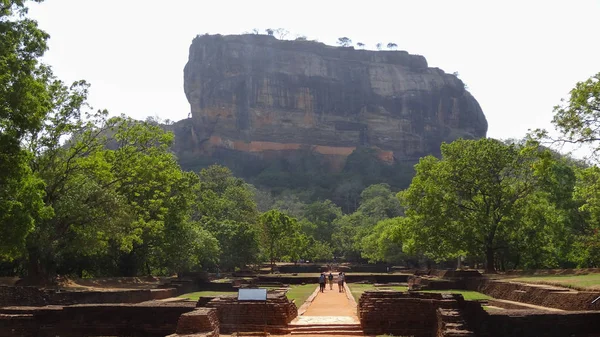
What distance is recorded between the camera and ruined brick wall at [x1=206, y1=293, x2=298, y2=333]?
14891 millimetres

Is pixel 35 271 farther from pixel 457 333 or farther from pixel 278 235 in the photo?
pixel 278 235

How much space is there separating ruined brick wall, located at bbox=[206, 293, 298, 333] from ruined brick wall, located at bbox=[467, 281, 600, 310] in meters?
7.88

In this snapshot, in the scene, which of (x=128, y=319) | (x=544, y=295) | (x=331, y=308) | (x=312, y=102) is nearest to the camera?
(x=128, y=319)

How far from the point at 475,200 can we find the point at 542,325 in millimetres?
21139

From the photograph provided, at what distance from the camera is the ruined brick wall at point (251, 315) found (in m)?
14.9

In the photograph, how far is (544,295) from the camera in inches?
702

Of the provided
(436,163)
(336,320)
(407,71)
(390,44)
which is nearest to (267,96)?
(407,71)

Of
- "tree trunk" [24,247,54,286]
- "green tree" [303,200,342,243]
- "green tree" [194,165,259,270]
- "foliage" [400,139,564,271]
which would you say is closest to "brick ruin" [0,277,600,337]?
"tree trunk" [24,247,54,286]

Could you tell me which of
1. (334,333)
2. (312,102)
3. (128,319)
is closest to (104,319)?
(128,319)

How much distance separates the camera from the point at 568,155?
20203 millimetres

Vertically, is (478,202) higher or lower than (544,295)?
higher

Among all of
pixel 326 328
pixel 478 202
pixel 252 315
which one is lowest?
pixel 326 328

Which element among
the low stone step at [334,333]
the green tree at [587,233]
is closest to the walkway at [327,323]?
the low stone step at [334,333]

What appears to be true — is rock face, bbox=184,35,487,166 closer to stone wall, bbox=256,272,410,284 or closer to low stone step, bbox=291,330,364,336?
stone wall, bbox=256,272,410,284
